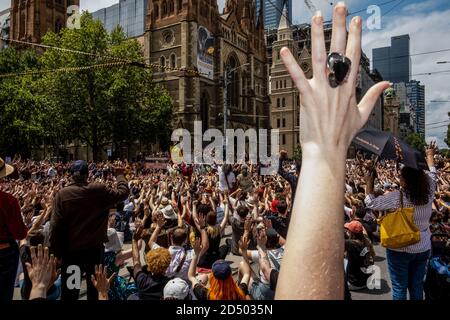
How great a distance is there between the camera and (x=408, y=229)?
3.57m

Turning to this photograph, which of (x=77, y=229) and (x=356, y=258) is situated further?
(x=356, y=258)

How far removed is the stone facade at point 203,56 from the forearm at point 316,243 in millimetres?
36403

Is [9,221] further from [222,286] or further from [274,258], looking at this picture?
[274,258]

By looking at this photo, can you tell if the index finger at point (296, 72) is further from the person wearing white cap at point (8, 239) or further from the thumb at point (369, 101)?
the person wearing white cap at point (8, 239)

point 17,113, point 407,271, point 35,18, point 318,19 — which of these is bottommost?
point 407,271

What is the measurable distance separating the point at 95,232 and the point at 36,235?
167cm

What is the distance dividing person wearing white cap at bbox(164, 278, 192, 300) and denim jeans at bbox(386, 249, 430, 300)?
2.19m

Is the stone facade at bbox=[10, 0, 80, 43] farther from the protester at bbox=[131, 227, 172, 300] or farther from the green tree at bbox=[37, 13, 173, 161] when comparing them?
the protester at bbox=[131, 227, 172, 300]

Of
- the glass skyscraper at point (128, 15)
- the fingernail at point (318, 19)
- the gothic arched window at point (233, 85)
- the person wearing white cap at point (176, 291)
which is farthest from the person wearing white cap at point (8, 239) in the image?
the glass skyscraper at point (128, 15)

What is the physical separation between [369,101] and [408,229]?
2.80 meters

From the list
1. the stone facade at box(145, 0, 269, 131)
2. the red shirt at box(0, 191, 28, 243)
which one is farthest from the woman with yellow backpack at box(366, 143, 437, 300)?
the stone facade at box(145, 0, 269, 131)

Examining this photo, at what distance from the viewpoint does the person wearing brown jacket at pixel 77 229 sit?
385 cm

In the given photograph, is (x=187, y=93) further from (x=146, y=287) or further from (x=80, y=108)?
(x=146, y=287)

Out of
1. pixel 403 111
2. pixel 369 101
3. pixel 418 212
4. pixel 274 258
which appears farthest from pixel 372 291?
pixel 403 111
